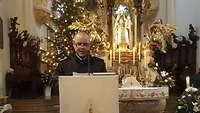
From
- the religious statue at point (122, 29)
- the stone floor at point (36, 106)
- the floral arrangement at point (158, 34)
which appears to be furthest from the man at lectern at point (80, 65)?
the religious statue at point (122, 29)

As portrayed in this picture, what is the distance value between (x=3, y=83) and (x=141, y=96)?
187 inches

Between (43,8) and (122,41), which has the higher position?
(43,8)

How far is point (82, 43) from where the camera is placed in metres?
3.38

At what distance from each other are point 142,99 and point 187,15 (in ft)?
23.1

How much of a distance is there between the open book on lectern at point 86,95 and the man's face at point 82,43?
66 cm

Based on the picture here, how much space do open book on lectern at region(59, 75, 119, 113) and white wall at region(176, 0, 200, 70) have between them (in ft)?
37.6

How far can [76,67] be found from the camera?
362cm

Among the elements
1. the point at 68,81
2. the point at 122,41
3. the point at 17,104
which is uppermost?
the point at 122,41

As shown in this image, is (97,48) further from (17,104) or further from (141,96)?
(141,96)

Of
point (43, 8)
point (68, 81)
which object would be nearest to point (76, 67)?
point (68, 81)

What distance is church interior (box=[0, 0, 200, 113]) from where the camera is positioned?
12.4 m

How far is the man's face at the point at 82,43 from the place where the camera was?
3342 millimetres

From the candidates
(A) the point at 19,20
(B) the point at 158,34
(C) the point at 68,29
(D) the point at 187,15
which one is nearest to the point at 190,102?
(B) the point at 158,34

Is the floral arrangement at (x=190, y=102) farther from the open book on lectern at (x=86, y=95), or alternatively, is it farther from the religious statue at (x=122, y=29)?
the religious statue at (x=122, y=29)
